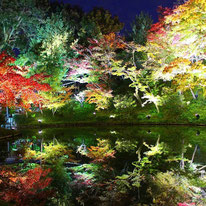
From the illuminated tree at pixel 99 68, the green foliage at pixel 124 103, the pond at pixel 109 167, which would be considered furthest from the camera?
the illuminated tree at pixel 99 68

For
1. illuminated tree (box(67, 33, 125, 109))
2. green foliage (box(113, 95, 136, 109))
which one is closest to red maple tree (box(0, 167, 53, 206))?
green foliage (box(113, 95, 136, 109))

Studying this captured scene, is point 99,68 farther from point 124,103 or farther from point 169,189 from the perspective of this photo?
point 169,189

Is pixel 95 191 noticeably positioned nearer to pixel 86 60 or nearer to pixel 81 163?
pixel 81 163

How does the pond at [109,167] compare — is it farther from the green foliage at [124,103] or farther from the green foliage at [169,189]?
the green foliage at [124,103]

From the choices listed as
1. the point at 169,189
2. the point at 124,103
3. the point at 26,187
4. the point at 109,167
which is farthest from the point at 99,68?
the point at 169,189

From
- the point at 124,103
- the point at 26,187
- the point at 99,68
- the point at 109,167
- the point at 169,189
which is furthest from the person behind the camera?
the point at 99,68

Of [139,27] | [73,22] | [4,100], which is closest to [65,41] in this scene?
[73,22]

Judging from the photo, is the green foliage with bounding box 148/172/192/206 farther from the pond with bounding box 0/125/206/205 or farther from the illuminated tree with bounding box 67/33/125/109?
the illuminated tree with bounding box 67/33/125/109

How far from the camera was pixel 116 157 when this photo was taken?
5.65m

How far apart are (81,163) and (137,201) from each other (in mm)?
2539

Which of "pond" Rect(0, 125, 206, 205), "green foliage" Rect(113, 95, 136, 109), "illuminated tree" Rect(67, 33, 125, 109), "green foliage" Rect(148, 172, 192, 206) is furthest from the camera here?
"illuminated tree" Rect(67, 33, 125, 109)

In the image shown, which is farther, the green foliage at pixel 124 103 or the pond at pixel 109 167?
the green foliage at pixel 124 103

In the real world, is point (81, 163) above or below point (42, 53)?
below

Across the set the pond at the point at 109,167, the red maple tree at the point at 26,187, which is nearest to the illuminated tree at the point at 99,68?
the pond at the point at 109,167
